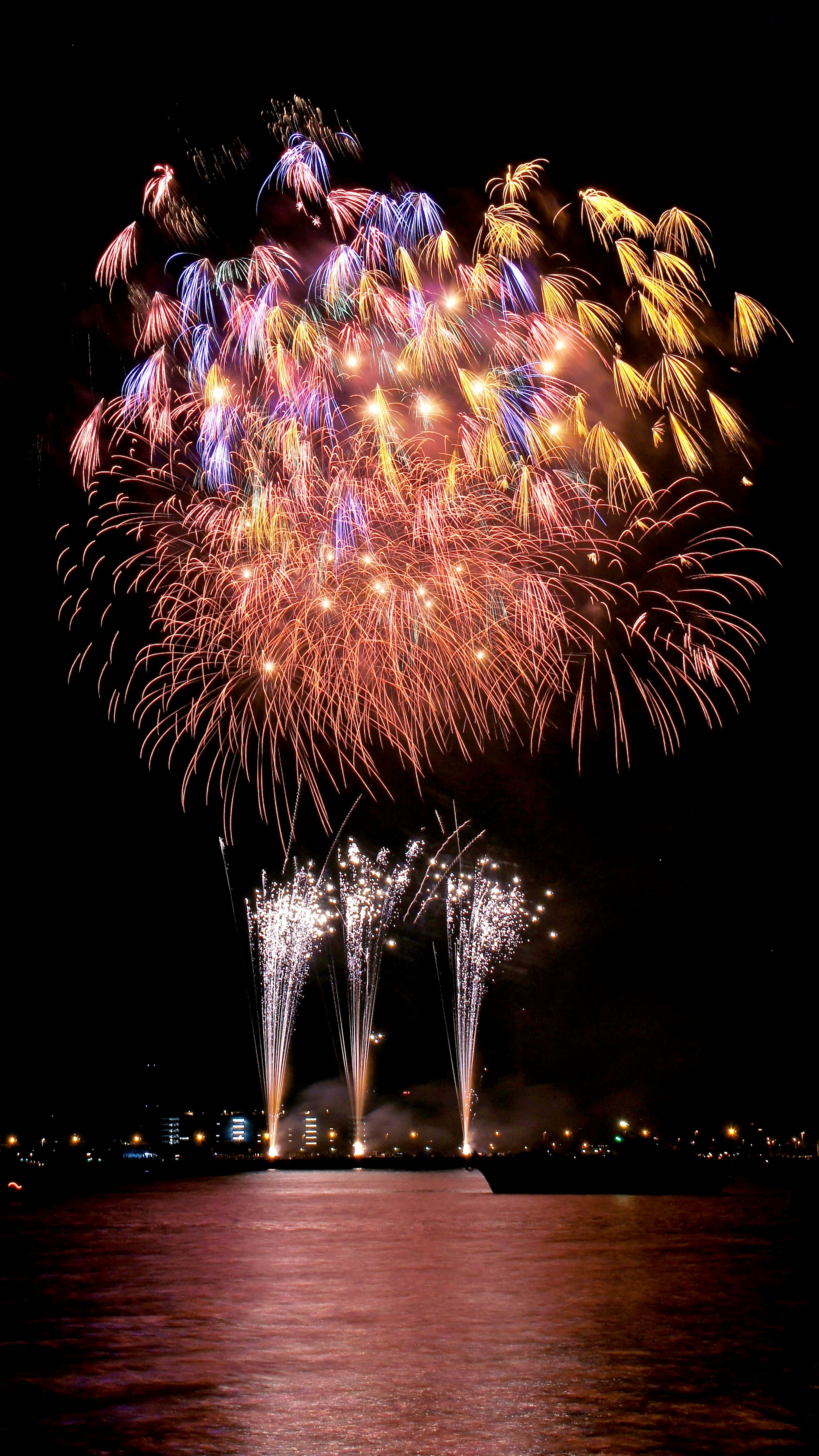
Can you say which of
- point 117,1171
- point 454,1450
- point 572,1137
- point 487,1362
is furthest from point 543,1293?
point 572,1137

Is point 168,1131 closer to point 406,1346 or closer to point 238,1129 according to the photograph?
point 238,1129

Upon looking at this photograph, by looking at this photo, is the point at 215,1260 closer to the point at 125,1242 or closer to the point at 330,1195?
the point at 125,1242

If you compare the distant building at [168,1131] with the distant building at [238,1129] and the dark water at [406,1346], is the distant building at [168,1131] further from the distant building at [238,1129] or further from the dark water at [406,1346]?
the dark water at [406,1346]

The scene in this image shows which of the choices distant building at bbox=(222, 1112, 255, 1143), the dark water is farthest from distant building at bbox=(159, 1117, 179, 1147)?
the dark water

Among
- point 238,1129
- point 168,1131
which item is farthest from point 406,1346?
point 238,1129

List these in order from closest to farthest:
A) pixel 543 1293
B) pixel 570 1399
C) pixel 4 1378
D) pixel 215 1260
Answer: pixel 570 1399
pixel 4 1378
pixel 543 1293
pixel 215 1260

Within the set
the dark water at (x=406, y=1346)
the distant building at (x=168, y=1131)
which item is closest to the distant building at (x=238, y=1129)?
the distant building at (x=168, y=1131)

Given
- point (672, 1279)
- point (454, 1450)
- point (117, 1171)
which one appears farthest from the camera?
point (117, 1171)

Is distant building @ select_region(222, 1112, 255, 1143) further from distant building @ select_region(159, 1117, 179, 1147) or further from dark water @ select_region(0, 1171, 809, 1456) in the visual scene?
dark water @ select_region(0, 1171, 809, 1456)
